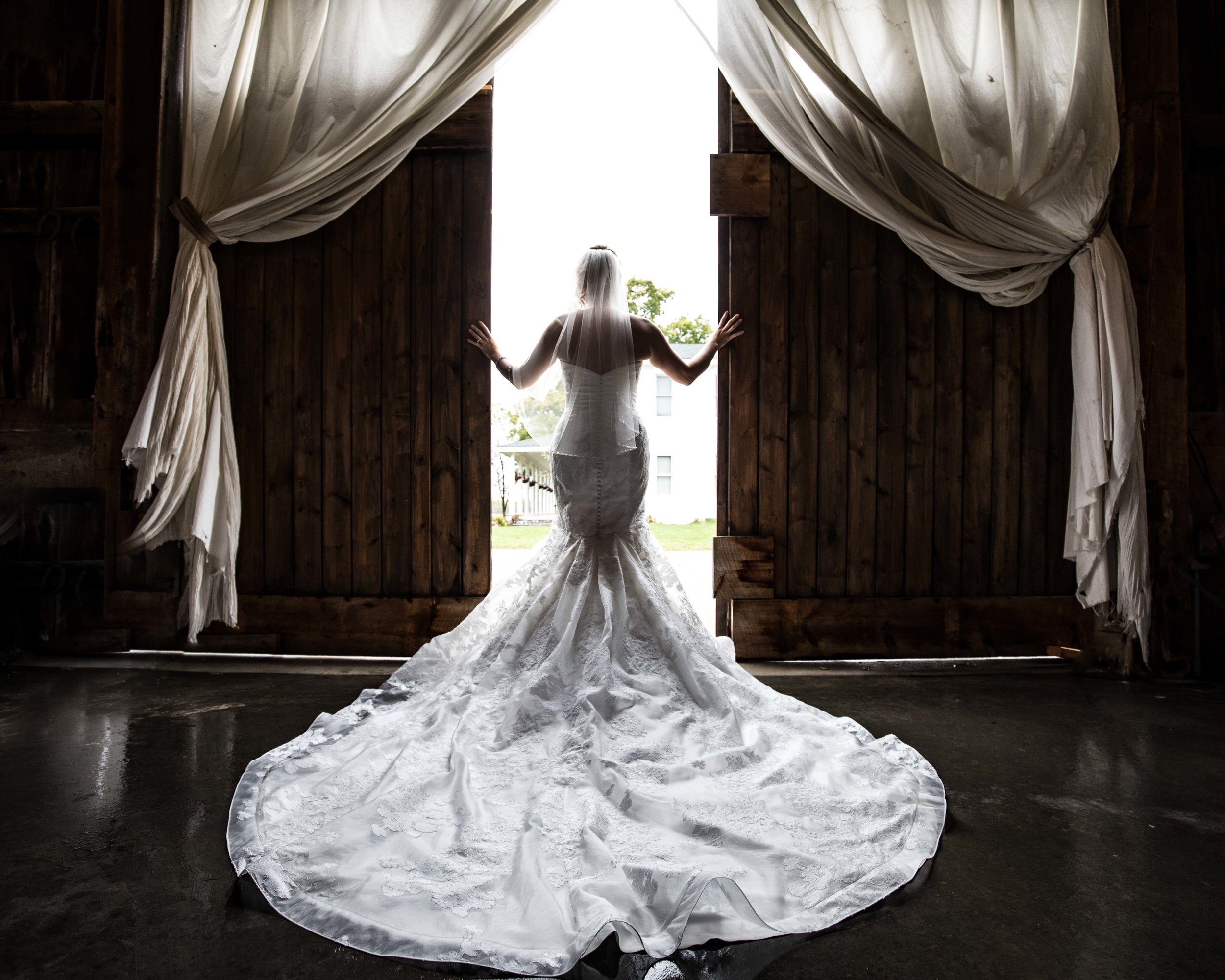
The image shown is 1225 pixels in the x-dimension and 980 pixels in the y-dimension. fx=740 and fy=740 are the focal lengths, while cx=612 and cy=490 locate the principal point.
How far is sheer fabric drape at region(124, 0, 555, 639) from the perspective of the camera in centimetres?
330

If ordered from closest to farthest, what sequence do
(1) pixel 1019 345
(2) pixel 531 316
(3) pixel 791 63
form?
(2) pixel 531 316, (3) pixel 791 63, (1) pixel 1019 345

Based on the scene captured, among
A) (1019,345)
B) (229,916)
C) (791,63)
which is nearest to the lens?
(229,916)

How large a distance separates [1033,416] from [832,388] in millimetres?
974

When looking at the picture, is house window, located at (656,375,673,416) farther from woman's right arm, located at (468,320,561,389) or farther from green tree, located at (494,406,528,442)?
woman's right arm, located at (468,320,561,389)

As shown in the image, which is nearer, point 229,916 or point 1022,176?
point 229,916

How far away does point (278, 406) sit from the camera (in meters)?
3.54

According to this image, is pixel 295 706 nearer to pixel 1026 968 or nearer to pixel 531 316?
pixel 531 316

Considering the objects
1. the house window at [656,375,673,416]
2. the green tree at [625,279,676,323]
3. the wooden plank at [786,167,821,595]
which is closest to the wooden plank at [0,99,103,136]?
the wooden plank at [786,167,821,595]

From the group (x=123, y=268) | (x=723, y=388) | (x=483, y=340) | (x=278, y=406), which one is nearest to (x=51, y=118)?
(x=123, y=268)

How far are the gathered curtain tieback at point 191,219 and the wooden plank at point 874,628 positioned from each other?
3004 millimetres

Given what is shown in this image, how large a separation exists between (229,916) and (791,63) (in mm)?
3668

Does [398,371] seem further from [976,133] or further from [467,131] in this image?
[976,133]

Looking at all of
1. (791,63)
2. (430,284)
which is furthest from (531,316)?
(791,63)

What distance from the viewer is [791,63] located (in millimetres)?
3318
